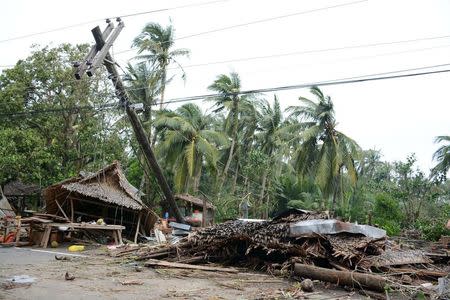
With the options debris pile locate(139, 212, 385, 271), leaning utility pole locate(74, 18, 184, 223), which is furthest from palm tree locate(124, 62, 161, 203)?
debris pile locate(139, 212, 385, 271)

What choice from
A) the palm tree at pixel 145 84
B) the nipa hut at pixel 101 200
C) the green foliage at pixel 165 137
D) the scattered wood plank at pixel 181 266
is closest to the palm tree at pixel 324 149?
the green foliage at pixel 165 137

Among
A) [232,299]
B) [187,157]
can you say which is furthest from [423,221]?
[232,299]

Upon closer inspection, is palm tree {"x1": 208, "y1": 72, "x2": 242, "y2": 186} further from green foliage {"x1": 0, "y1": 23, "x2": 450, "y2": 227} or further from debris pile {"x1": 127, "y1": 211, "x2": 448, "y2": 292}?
debris pile {"x1": 127, "y1": 211, "x2": 448, "y2": 292}

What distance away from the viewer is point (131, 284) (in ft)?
28.4


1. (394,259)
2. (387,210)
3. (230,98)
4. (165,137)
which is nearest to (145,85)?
(165,137)

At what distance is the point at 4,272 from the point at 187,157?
57.9 ft

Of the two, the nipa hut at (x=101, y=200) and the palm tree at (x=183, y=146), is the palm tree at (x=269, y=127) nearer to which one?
the palm tree at (x=183, y=146)

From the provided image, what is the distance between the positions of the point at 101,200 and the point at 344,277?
11.8 meters

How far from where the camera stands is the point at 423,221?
1072 inches

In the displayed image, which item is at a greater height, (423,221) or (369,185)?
(369,185)

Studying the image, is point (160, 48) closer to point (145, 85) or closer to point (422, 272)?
point (145, 85)

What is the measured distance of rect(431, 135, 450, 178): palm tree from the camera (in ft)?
99.8

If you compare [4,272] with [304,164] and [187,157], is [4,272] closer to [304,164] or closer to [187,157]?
[187,157]

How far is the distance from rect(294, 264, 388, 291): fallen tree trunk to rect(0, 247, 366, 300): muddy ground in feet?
0.68
